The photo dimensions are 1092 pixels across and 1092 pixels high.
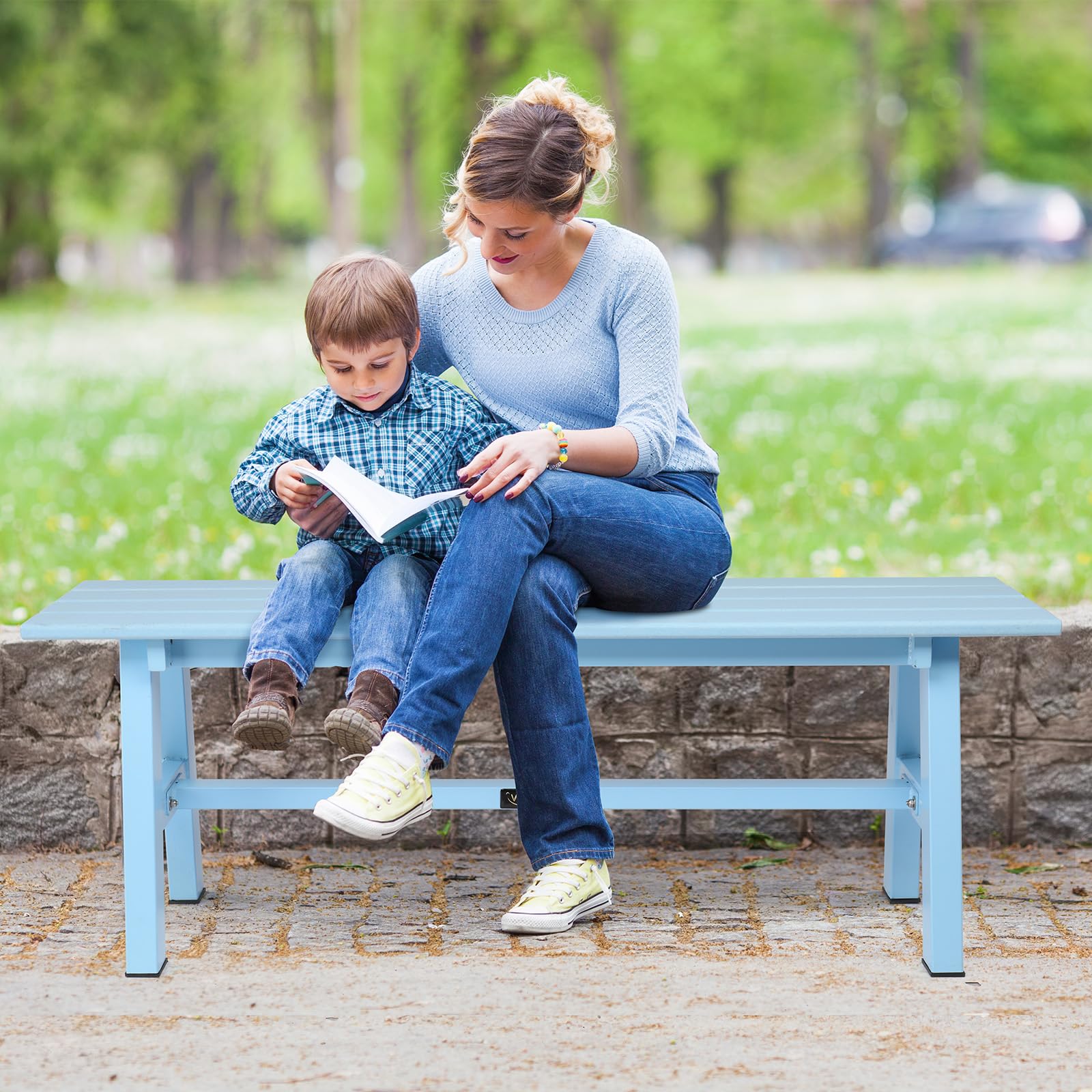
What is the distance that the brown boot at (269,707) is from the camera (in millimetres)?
3119

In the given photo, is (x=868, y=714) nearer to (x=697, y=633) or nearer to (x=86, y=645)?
(x=697, y=633)

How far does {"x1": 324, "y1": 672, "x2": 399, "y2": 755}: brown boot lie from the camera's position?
10.3ft

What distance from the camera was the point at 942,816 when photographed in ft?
10.7

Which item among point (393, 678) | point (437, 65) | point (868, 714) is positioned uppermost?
point (437, 65)

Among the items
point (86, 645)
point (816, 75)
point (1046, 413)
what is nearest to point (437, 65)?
point (816, 75)

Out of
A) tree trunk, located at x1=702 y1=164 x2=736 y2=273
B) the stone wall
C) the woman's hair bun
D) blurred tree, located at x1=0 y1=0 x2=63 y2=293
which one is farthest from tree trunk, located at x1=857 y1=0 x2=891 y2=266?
the woman's hair bun

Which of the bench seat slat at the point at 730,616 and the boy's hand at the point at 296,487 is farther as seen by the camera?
the boy's hand at the point at 296,487

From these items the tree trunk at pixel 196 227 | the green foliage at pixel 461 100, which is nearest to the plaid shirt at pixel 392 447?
the green foliage at pixel 461 100

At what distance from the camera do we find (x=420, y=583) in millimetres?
3424

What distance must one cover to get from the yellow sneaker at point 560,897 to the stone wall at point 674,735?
28.0 inches

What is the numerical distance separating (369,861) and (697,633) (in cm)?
124

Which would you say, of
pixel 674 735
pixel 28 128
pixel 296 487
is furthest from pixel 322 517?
pixel 28 128

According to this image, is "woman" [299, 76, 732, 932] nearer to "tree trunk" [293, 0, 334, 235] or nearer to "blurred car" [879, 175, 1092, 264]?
"blurred car" [879, 175, 1092, 264]

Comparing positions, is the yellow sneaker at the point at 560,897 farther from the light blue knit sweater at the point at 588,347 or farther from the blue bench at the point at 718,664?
the light blue knit sweater at the point at 588,347
